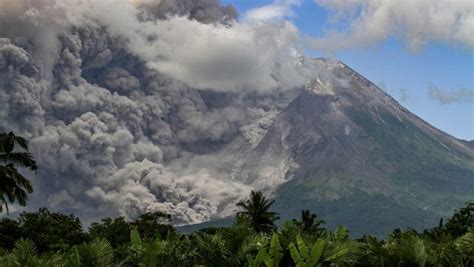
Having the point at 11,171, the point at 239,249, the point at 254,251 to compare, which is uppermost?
the point at 11,171

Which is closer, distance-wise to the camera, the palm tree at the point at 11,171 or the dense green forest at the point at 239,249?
the dense green forest at the point at 239,249

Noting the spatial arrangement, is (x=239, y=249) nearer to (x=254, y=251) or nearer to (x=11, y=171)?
(x=254, y=251)

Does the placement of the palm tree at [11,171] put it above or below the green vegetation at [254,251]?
above

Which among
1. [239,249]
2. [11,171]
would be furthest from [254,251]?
[11,171]

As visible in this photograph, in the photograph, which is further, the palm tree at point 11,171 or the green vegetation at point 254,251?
the palm tree at point 11,171

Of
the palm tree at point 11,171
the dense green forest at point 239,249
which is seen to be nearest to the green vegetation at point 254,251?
the dense green forest at point 239,249

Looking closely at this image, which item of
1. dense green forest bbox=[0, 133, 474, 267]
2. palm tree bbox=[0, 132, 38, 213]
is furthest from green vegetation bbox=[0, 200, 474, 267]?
palm tree bbox=[0, 132, 38, 213]

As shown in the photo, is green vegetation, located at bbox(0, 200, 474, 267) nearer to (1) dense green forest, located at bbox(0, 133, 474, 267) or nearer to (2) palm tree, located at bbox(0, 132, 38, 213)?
(1) dense green forest, located at bbox(0, 133, 474, 267)

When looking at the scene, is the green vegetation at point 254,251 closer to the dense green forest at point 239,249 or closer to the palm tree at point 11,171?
the dense green forest at point 239,249

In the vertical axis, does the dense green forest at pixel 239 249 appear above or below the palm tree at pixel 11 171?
below

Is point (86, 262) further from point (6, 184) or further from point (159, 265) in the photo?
point (6, 184)

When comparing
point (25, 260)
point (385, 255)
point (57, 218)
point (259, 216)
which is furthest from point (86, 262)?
point (259, 216)
